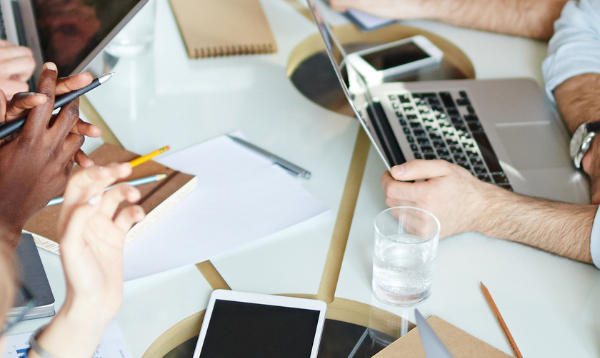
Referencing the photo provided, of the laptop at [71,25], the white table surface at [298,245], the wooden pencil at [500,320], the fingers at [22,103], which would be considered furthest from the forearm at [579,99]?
the fingers at [22,103]

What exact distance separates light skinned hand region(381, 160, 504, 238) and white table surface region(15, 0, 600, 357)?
0.04m

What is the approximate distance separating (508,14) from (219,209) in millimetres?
952

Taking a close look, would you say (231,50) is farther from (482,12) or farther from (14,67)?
(482,12)

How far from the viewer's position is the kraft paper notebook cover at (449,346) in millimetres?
728

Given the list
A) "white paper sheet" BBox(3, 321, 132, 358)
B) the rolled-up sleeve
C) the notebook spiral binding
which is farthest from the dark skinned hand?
the rolled-up sleeve

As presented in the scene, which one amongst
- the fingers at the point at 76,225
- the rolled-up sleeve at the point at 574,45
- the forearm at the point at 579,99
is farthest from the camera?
the rolled-up sleeve at the point at 574,45

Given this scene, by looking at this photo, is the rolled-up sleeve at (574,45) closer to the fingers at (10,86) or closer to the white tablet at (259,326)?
the white tablet at (259,326)

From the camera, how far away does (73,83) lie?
79cm

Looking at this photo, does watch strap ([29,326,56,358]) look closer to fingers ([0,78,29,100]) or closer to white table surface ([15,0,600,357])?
white table surface ([15,0,600,357])

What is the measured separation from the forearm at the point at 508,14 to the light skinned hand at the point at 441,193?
0.70 meters

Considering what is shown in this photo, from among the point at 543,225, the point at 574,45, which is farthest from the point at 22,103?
the point at 574,45

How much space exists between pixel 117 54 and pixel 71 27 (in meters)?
0.30

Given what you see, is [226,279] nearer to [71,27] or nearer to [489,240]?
[489,240]

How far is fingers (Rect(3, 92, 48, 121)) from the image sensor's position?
0.72 meters
